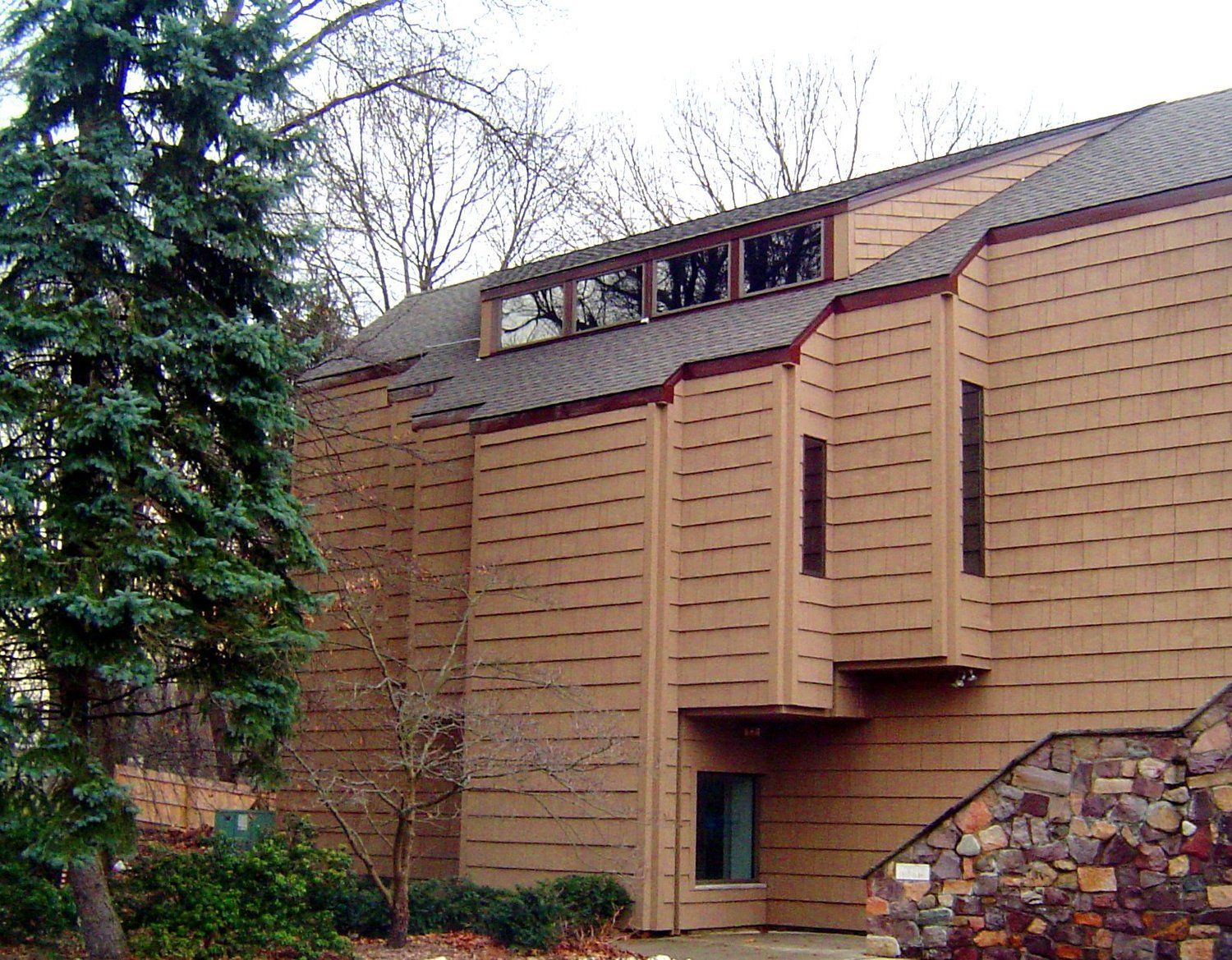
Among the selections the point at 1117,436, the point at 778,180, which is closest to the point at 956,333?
the point at 1117,436

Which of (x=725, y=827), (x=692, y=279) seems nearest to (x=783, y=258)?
(x=692, y=279)

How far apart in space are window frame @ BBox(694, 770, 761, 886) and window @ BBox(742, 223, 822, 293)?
5.65 m

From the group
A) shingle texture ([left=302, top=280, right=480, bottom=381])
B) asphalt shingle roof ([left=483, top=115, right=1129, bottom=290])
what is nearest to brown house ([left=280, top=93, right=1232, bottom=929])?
asphalt shingle roof ([left=483, top=115, right=1129, bottom=290])

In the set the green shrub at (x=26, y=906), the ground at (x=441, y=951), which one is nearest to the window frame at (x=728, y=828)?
the ground at (x=441, y=951)

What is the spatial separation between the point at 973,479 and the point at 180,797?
13.9 metres

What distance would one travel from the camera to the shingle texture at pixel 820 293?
15695mm

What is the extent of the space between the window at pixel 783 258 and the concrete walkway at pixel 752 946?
7224mm

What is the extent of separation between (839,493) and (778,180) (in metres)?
21.1

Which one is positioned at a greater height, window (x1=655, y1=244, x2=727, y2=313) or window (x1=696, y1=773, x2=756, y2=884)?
window (x1=655, y1=244, x2=727, y2=313)

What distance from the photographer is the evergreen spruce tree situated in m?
11.8

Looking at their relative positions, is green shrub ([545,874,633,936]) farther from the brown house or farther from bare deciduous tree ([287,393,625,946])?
bare deciduous tree ([287,393,625,946])

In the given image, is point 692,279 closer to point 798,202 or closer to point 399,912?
point 798,202

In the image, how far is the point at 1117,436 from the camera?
14.6 meters

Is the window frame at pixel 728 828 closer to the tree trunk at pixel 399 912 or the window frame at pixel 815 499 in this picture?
the window frame at pixel 815 499
